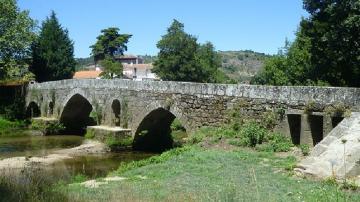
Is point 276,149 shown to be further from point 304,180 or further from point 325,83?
point 325,83

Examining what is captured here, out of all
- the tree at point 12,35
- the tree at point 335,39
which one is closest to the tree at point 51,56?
the tree at point 12,35

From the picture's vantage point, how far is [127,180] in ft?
34.0

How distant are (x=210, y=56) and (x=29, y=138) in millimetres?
38988

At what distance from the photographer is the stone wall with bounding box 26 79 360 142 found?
12.5 metres

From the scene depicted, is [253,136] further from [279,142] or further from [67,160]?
[67,160]

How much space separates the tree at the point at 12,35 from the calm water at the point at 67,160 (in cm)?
879

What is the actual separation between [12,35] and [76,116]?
342 inches

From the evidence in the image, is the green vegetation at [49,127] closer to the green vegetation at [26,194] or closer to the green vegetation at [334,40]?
the green vegetation at [334,40]

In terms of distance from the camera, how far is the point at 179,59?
176 feet

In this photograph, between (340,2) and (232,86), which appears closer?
(232,86)

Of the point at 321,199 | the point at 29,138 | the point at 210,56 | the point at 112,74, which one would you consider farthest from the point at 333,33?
the point at 210,56

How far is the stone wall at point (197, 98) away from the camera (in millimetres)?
12500

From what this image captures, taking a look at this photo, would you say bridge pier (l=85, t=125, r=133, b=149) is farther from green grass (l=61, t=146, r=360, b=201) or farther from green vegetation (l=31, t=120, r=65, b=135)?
green grass (l=61, t=146, r=360, b=201)

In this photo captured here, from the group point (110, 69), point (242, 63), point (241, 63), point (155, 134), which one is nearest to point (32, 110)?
point (155, 134)
